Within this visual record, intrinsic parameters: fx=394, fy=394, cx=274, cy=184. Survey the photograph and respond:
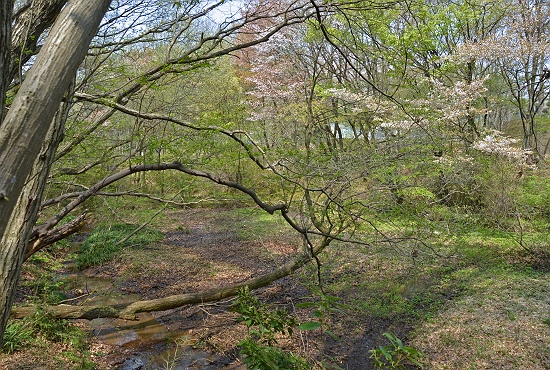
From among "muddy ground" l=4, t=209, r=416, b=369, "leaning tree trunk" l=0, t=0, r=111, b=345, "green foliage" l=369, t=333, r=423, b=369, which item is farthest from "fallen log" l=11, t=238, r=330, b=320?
"leaning tree trunk" l=0, t=0, r=111, b=345

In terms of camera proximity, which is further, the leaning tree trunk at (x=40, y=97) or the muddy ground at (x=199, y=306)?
the muddy ground at (x=199, y=306)

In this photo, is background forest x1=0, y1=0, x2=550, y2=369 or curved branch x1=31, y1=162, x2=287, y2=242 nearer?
curved branch x1=31, y1=162, x2=287, y2=242

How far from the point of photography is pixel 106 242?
916 cm

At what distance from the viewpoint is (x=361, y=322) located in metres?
5.88

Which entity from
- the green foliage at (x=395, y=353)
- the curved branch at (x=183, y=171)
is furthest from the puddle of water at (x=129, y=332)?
the green foliage at (x=395, y=353)

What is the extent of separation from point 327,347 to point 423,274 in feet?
9.85

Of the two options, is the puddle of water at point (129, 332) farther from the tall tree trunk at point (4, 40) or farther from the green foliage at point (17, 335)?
the tall tree trunk at point (4, 40)

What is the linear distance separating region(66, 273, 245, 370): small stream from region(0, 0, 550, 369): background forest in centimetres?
4

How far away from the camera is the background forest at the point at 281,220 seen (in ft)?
13.3

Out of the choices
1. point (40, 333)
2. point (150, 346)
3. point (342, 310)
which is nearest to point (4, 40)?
point (342, 310)

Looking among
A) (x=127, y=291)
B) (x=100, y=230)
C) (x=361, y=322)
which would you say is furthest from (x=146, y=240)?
(x=361, y=322)

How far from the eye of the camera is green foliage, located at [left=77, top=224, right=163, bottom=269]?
28.7 feet

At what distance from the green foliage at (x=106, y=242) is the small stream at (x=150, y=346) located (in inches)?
95.7

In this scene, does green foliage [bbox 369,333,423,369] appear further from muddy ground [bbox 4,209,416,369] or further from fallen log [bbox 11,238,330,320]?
fallen log [bbox 11,238,330,320]
